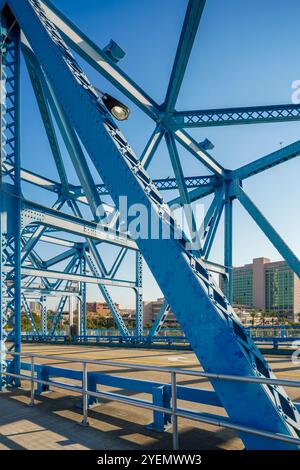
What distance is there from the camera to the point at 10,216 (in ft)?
31.5

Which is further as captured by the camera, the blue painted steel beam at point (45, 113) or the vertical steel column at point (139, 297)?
the vertical steel column at point (139, 297)

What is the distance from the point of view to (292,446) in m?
3.49

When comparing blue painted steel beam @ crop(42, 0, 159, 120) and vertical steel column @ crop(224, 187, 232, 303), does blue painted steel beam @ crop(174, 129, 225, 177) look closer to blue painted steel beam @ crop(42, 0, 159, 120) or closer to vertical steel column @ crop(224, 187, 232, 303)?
vertical steel column @ crop(224, 187, 232, 303)

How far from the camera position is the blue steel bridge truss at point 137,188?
402 cm

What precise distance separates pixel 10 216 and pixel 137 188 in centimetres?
556

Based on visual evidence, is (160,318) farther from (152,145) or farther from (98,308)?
(98,308)

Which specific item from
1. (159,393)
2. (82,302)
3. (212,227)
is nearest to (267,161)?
(212,227)

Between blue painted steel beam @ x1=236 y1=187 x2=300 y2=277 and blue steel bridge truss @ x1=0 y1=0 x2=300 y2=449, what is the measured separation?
0.19 ft

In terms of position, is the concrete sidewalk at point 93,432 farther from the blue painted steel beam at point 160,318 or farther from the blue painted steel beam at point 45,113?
the blue painted steel beam at point 160,318

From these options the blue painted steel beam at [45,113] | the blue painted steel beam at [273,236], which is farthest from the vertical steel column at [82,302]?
the blue painted steel beam at [273,236]

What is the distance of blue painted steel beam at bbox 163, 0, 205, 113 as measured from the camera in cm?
1084

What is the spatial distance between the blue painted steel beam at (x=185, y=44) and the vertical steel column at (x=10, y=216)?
16.5 ft
